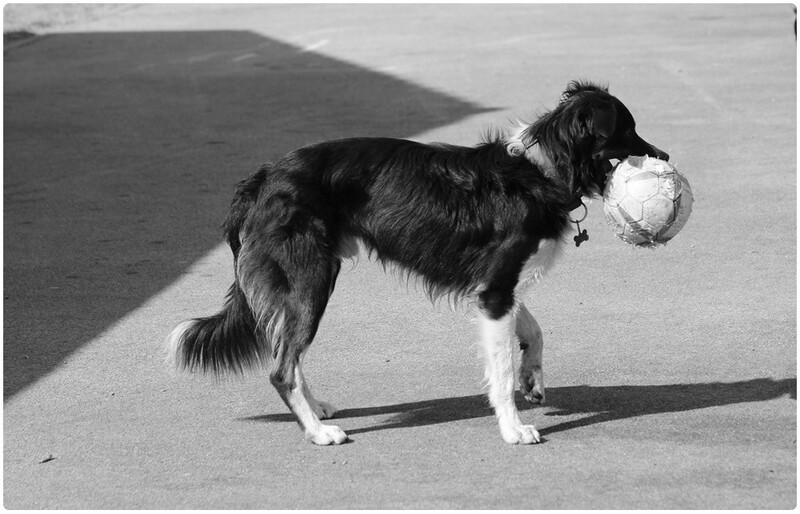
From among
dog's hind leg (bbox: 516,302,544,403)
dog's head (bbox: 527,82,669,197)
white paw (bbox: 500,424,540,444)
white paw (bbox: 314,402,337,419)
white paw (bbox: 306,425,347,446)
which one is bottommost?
white paw (bbox: 314,402,337,419)

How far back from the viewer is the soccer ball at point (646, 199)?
5.36m

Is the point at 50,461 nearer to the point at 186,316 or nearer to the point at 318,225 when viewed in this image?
the point at 318,225

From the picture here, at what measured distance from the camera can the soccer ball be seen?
5355 mm

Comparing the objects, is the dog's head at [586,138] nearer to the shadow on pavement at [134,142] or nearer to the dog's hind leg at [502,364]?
the dog's hind leg at [502,364]

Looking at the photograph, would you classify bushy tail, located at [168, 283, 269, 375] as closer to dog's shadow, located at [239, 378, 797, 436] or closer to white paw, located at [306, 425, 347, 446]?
dog's shadow, located at [239, 378, 797, 436]

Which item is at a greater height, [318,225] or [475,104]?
[318,225]

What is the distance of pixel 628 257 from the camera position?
8.28 m

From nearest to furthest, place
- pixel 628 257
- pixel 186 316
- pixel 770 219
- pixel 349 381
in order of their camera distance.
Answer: pixel 349 381 < pixel 186 316 < pixel 628 257 < pixel 770 219

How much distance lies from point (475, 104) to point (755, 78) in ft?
12.2

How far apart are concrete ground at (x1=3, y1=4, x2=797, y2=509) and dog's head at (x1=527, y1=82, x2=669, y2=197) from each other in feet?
3.89

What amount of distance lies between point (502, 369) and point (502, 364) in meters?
0.02

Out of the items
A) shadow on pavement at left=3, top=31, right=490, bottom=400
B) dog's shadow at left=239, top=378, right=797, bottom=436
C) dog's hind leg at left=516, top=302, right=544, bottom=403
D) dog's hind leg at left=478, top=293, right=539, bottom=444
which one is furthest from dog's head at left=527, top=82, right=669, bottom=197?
shadow on pavement at left=3, top=31, right=490, bottom=400

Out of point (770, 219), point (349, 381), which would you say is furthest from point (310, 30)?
point (349, 381)

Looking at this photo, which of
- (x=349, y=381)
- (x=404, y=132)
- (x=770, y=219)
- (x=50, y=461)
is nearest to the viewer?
(x=50, y=461)
